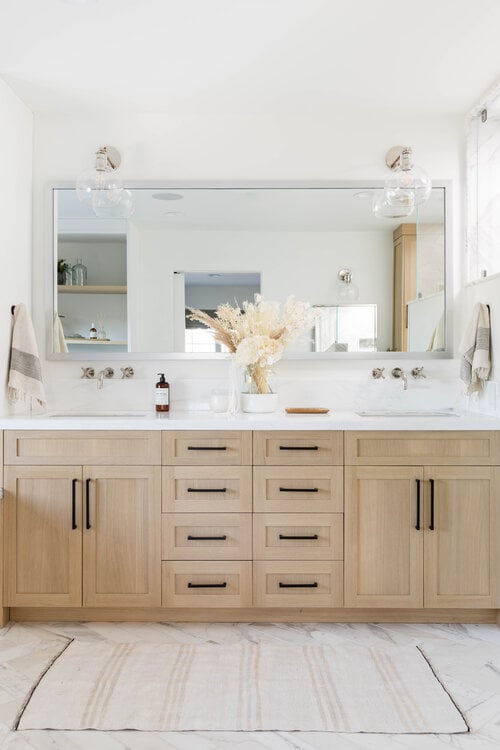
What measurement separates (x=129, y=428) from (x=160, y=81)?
1570 millimetres

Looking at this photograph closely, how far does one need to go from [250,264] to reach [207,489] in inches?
46.9

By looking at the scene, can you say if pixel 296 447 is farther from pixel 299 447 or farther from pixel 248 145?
pixel 248 145

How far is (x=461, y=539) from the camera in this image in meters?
2.60

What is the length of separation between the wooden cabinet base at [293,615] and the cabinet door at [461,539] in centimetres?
11

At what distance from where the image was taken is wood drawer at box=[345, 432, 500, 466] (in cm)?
261

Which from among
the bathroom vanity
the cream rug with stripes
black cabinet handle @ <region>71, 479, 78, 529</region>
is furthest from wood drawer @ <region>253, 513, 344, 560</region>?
black cabinet handle @ <region>71, 479, 78, 529</region>

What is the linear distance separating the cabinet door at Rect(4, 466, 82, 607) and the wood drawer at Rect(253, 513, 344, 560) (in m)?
0.78

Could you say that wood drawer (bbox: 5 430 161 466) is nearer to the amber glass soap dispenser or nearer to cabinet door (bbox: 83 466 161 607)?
cabinet door (bbox: 83 466 161 607)

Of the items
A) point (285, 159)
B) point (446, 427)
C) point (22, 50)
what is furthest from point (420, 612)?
point (22, 50)

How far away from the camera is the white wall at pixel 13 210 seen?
283 centimetres

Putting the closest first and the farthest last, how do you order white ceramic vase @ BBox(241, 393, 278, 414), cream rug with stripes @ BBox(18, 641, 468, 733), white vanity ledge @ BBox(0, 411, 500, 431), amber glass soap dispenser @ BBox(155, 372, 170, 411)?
cream rug with stripes @ BBox(18, 641, 468, 733) < white vanity ledge @ BBox(0, 411, 500, 431) < white ceramic vase @ BBox(241, 393, 278, 414) < amber glass soap dispenser @ BBox(155, 372, 170, 411)

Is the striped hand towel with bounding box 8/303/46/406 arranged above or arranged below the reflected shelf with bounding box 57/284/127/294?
below

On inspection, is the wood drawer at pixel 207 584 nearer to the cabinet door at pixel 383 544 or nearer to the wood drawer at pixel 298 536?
the wood drawer at pixel 298 536

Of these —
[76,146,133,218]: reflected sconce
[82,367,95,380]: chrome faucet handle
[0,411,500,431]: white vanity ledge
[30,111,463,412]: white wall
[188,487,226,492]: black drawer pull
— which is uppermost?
[30,111,463,412]: white wall
